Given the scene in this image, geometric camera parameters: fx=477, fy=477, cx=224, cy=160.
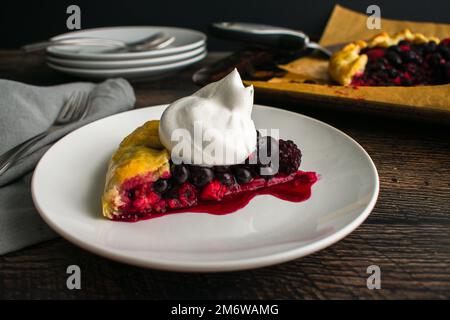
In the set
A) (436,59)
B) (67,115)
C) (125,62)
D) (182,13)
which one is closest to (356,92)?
(436,59)

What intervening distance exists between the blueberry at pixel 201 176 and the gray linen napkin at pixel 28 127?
364 mm

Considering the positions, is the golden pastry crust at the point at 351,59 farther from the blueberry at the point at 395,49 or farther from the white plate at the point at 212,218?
the white plate at the point at 212,218

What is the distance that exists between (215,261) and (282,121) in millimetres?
767

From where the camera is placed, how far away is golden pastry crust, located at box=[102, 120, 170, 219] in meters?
1.12

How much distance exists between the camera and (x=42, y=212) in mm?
1024

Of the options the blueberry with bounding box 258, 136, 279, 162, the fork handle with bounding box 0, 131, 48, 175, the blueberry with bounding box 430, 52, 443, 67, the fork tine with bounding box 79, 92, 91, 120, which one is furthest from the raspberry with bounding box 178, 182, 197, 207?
the blueberry with bounding box 430, 52, 443, 67

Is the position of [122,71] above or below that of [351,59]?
below

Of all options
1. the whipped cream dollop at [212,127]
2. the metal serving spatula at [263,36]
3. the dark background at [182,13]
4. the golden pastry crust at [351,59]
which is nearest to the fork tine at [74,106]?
the whipped cream dollop at [212,127]

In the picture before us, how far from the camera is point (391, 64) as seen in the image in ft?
6.98

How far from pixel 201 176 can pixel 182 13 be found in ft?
6.48

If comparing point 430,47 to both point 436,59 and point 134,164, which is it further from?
point 134,164

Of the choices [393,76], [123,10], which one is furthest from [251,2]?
[393,76]
